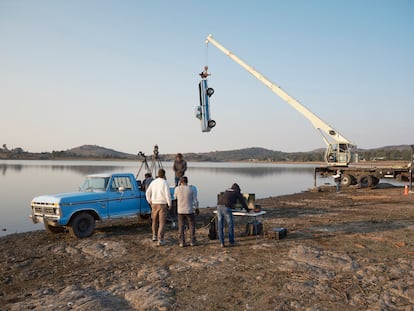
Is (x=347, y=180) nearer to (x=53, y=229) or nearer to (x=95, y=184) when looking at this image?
(x=95, y=184)

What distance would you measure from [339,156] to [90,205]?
81.5 ft

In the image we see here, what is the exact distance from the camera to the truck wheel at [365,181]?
27.5 metres

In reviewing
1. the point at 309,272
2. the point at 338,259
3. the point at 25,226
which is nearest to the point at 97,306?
the point at 309,272

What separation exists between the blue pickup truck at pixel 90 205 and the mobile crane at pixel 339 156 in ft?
68.4

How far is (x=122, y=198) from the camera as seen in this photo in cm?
1186

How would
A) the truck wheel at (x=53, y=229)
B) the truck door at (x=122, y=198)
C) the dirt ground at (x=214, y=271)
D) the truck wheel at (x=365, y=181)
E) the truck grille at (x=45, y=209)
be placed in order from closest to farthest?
the dirt ground at (x=214, y=271) < the truck grille at (x=45, y=209) < the truck wheel at (x=53, y=229) < the truck door at (x=122, y=198) < the truck wheel at (x=365, y=181)

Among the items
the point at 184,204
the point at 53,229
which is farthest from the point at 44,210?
the point at 184,204

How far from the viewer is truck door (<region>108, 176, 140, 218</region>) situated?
11531mm

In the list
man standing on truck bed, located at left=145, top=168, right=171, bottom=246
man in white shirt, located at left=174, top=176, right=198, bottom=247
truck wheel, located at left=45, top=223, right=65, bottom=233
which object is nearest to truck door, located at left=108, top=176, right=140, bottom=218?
truck wheel, located at left=45, top=223, right=65, bottom=233

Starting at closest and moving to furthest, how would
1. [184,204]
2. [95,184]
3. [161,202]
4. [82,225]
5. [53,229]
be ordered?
[184,204]
[161,202]
[82,225]
[53,229]
[95,184]

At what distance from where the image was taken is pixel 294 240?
32.5 feet

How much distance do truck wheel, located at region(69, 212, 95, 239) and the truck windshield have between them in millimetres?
1095

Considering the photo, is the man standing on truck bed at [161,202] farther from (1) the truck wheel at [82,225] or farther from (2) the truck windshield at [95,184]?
(2) the truck windshield at [95,184]

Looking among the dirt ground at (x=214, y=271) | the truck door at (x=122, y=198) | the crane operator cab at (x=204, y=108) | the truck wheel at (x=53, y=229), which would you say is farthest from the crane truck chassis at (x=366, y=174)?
the truck wheel at (x=53, y=229)
